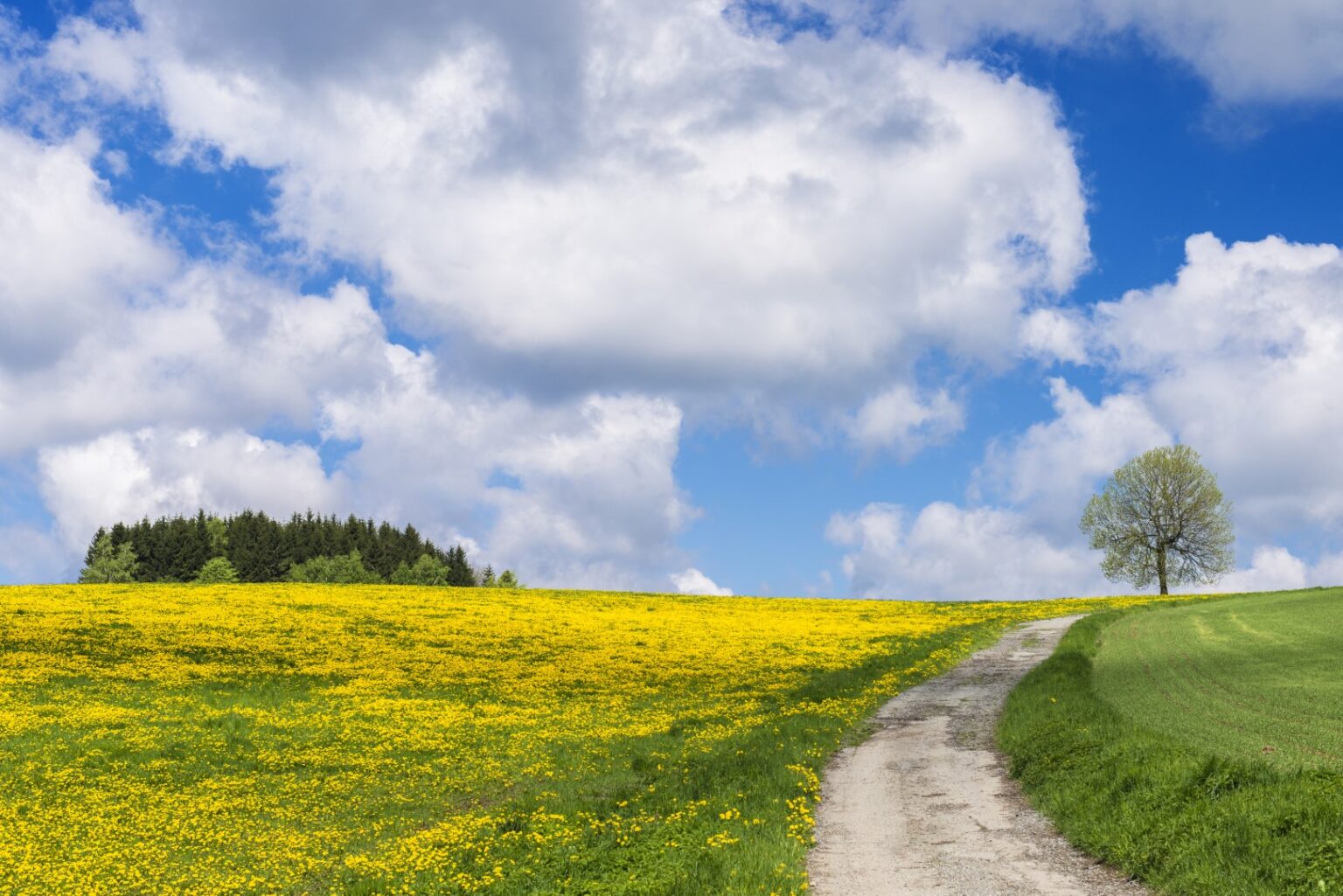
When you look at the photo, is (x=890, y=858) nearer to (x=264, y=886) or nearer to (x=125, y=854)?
(x=264, y=886)

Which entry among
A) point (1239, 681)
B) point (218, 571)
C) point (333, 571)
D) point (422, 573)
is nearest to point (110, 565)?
point (218, 571)

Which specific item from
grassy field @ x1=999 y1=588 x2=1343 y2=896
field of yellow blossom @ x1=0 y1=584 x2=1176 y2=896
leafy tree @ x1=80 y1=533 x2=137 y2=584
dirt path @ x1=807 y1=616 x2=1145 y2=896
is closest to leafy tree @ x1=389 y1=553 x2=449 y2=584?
leafy tree @ x1=80 y1=533 x2=137 y2=584

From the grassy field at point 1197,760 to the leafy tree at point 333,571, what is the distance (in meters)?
124

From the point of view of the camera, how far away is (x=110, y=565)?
134 metres

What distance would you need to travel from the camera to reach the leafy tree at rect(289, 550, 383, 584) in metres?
142

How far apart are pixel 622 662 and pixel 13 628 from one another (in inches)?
1218

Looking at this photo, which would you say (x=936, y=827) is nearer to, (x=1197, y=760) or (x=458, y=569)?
(x=1197, y=760)

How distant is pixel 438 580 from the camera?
158375 millimetres

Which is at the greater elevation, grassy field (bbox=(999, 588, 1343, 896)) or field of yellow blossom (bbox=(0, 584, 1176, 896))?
grassy field (bbox=(999, 588, 1343, 896))

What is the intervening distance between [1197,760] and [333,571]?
141 m

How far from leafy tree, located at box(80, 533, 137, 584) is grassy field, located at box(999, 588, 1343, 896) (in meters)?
138

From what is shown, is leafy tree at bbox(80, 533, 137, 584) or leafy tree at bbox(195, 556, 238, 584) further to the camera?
leafy tree at bbox(80, 533, 137, 584)

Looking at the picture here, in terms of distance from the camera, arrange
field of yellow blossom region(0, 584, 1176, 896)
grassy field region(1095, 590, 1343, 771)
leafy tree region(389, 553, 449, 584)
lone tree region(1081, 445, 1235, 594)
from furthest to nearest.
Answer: leafy tree region(389, 553, 449, 584) → lone tree region(1081, 445, 1235, 594) → grassy field region(1095, 590, 1343, 771) → field of yellow blossom region(0, 584, 1176, 896)

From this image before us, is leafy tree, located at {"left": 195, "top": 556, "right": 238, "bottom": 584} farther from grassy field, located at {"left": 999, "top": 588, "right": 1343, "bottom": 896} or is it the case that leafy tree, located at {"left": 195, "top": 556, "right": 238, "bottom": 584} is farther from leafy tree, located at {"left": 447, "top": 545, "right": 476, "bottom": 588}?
grassy field, located at {"left": 999, "top": 588, "right": 1343, "bottom": 896}
